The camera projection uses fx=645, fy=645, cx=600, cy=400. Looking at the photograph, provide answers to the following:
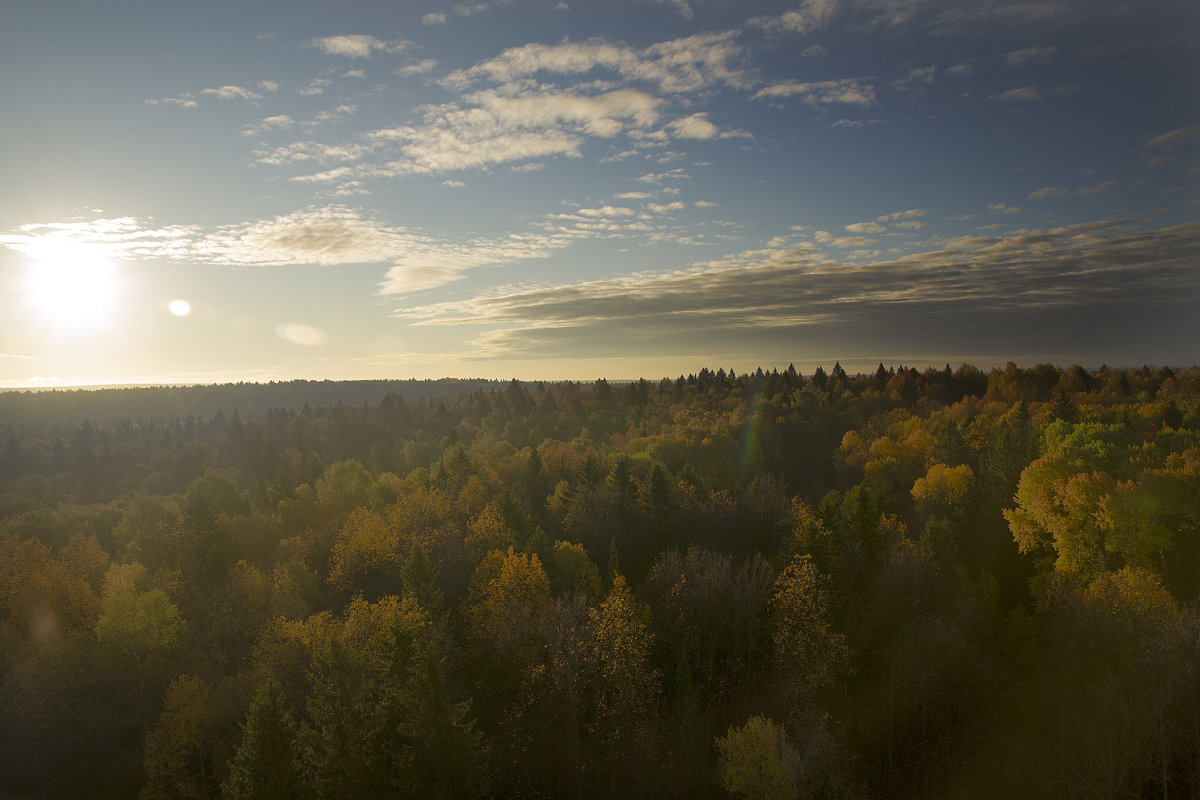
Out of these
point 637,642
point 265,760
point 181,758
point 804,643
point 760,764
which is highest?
point 637,642

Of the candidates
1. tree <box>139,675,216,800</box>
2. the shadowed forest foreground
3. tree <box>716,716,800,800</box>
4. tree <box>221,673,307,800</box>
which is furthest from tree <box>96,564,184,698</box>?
tree <box>716,716,800,800</box>

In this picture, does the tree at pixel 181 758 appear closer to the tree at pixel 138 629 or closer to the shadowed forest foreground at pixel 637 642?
the shadowed forest foreground at pixel 637 642

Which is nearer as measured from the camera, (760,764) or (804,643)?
(760,764)

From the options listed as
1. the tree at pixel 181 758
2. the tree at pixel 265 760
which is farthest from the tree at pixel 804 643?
the tree at pixel 181 758

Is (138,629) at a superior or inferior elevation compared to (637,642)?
inferior

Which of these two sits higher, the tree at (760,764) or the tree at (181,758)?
the tree at (760,764)

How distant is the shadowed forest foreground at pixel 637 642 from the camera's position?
1009 inches

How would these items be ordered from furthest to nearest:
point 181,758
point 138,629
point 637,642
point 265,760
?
1. point 138,629
2. point 637,642
3. point 181,758
4. point 265,760

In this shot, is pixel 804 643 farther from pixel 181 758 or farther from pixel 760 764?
pixel 181 758

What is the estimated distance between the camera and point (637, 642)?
1326 inches

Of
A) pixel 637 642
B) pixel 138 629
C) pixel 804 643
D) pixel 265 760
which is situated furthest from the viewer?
pixel 138 629

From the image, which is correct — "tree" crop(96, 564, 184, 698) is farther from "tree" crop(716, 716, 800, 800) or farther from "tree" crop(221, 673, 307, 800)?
"tree" crop(716, 716, 800, 800)

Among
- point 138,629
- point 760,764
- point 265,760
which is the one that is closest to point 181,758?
point 138,629

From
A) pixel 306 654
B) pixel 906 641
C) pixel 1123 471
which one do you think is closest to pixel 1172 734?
pixel 906 641
